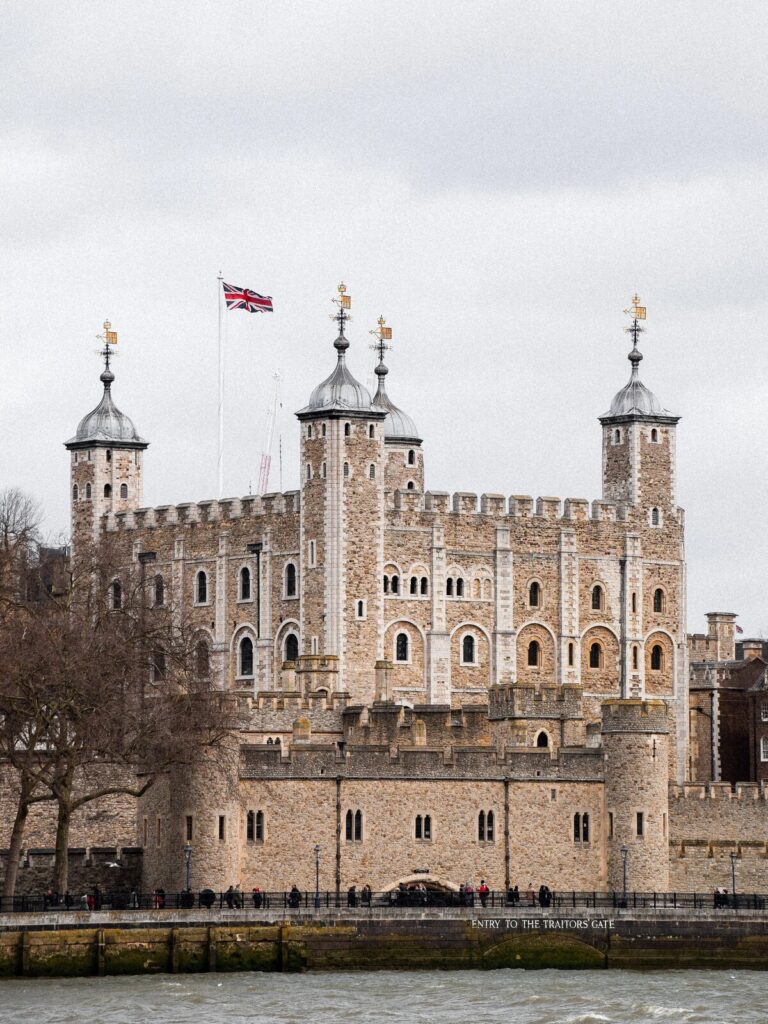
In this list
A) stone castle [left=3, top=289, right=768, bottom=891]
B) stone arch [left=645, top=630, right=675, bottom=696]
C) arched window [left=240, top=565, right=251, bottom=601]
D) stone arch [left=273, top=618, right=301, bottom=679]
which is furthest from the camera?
stone arch [left=645, top=630, right=675, bottom=696]

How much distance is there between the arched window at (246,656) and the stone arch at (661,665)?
14.7m

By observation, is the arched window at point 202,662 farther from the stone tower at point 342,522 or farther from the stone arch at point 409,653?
the stone arch at point 409,653

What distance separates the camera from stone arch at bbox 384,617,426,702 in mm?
121375

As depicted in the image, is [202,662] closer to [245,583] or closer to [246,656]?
[246,656]

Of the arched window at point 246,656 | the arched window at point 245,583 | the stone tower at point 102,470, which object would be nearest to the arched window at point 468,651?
the arched window at point 246,656

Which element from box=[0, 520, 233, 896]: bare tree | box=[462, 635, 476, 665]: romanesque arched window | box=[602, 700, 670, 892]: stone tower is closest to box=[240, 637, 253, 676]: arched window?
box=[462, 635, 476, 665]: romanesque arched window

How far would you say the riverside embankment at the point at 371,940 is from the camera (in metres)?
82.5

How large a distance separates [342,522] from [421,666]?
5832 millimetres

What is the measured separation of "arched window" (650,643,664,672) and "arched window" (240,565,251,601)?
15.3m

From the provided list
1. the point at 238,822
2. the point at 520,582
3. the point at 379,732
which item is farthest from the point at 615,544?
the point at 238,822

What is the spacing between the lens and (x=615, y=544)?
128875 mm

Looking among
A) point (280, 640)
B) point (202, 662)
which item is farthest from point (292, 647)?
point (202, 662)

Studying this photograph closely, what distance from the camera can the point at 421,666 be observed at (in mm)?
122375

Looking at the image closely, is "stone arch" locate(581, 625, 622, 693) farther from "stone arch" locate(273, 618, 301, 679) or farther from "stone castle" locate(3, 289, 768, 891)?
"stone arch" locate(273, 618, 301, 679)
